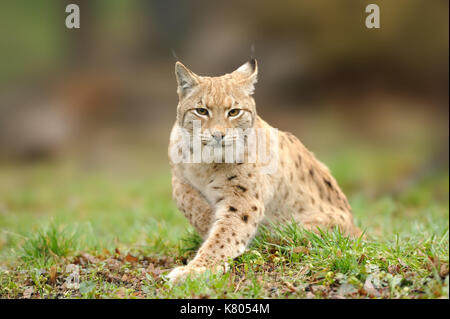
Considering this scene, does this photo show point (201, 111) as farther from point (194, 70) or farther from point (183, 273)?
point (194, 70)

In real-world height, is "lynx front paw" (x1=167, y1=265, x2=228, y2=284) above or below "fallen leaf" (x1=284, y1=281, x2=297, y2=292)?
above

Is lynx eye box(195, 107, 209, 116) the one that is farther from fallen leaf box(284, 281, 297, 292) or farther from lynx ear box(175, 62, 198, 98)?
fallen leaf box(284, 281, 297, 292)

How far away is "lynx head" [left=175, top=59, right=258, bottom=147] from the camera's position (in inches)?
205

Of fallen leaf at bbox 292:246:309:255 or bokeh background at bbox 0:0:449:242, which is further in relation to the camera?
bokeh background at bbox 0:0:449:242

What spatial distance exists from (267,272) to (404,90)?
13.1 m

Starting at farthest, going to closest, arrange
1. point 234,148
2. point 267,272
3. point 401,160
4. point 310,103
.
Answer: point 310,103
point 401,160
point 234,148
point 267,272

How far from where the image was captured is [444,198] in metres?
9.44

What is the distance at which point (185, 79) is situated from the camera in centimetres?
537

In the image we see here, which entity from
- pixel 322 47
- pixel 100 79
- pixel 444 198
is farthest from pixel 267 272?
pixel 100 79

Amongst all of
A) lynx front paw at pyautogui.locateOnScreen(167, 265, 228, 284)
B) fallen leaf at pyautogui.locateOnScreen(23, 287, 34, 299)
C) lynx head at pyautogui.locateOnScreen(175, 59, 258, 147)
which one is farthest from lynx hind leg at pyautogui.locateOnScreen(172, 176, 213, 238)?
fallen leaf at pyautogui.locateOnScreen(23, 287, 34, 299)

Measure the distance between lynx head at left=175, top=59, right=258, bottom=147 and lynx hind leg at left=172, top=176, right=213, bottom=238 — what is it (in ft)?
2.27

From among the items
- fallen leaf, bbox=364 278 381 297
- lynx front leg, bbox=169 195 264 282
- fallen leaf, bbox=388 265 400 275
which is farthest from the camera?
lynx front leg, bbox=169 195 264 282
